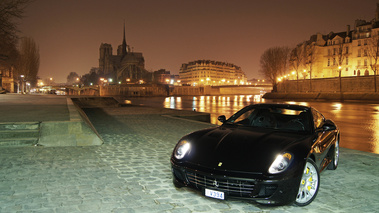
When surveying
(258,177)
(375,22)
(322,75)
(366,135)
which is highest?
(375,22)

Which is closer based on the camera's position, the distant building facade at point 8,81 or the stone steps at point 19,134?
the stone steps at point 19,134

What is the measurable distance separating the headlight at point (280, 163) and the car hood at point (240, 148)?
0.05 m

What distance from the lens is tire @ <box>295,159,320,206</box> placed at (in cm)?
402

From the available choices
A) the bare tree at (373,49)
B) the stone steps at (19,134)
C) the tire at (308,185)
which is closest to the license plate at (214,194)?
the tire at (308,185)

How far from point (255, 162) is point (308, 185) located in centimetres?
99

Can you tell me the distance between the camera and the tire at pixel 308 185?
4.02 meters

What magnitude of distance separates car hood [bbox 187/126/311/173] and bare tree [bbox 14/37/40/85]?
67.9 metres

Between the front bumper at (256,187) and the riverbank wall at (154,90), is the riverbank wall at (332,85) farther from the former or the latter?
the front bumper at (256,187)

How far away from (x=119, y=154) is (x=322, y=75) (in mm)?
84379

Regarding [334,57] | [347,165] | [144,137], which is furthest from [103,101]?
[334,57]

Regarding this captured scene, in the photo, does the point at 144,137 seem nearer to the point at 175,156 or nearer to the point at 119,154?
the point at 119,154

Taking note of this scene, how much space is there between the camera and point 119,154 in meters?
7.18

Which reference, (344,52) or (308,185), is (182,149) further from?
(344,52)

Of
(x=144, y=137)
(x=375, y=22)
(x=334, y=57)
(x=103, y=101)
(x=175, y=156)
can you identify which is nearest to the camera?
(x=175, y=156)
